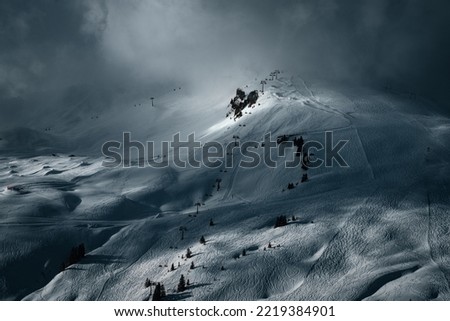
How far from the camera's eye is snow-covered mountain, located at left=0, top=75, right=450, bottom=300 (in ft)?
141

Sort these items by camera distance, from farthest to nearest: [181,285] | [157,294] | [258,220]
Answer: [258,220], [181,285], [157,294]

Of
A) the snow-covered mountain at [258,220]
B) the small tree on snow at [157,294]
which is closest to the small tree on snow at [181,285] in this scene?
A: the snow-covered mountain at [258,220]

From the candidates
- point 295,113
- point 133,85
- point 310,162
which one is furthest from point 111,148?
point 133,85

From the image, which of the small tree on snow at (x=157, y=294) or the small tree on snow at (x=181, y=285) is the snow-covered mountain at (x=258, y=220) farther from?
the small tree on snow at (x=157, y=294)

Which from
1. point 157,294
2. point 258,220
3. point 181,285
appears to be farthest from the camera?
point 258,220

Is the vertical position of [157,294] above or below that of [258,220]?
below

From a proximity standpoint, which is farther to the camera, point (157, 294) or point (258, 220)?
point (258, 220)

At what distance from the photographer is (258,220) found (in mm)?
57656

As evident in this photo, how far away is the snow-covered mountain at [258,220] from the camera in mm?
42875

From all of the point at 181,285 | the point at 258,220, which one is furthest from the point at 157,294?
the point at 258,220

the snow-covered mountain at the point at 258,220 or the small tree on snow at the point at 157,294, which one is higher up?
the snow-covered mountain at the point at 258,220

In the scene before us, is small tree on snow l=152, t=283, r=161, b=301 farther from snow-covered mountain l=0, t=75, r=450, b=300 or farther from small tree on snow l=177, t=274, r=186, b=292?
small tree on snow l=177, t=274, r=186, b=292

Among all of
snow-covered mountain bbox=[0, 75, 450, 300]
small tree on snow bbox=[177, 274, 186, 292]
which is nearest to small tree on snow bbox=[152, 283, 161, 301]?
snow-covered mountain bbox=[0, 75, 450, 300]

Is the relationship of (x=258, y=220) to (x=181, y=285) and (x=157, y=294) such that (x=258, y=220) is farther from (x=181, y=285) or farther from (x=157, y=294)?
(x=157, y=294)
